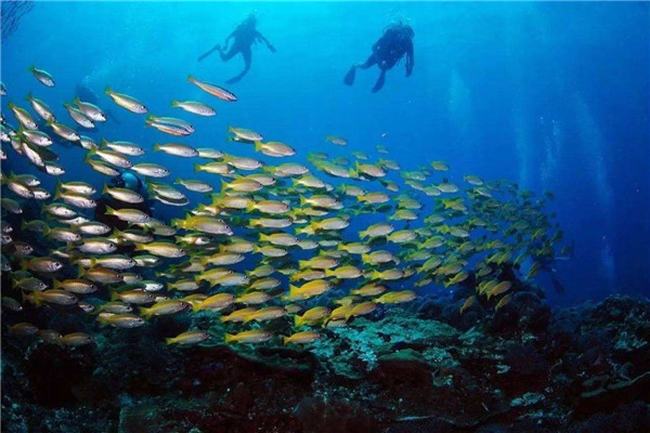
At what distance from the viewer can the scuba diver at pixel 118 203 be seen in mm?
9562

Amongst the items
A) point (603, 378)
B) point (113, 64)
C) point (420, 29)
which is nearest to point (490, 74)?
point (420, 29)

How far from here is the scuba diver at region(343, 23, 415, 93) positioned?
1222 cm

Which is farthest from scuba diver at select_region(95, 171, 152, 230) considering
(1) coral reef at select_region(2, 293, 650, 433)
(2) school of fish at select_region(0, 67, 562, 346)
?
(1) coral reef at select_region(2, 293, 650, 433)

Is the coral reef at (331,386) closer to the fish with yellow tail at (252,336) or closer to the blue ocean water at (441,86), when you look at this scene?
A: the fish with yellow tail at (252,336)

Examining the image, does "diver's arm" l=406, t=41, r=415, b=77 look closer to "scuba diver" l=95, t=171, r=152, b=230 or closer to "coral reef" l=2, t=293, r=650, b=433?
"scuba diver" l=95, t=171, r=152, b=230

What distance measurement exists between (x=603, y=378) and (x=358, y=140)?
236 ft

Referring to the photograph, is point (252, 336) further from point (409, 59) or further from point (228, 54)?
point (228, 54)

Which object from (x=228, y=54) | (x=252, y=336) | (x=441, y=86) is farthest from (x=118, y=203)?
(x=441, y=86)

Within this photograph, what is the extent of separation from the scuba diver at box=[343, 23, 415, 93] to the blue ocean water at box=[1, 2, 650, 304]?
1160 centimetres

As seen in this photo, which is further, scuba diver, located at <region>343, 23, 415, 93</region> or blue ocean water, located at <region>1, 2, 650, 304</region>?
blue ocean water, located at <region>1, 2, 650, 304</region>

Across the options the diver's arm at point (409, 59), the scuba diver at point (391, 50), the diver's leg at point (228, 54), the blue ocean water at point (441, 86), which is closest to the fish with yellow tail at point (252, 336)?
the scuba diver at point (391, 50)

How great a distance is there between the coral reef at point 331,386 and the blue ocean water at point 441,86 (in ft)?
47.7

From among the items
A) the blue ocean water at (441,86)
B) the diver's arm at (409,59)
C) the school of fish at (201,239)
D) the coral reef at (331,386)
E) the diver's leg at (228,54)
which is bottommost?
the coral reef at (331,386)

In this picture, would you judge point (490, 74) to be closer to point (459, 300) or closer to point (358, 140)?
point (358, 140)
